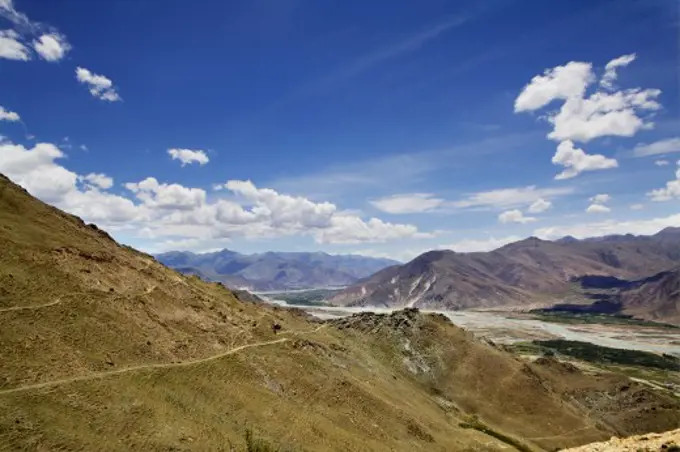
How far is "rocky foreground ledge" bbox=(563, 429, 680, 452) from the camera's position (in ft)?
101

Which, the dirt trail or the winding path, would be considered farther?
the winding path

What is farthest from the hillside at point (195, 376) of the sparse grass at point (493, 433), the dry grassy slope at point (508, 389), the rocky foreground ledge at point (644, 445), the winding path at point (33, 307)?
the rocky foreground ledge at point (644, 445)

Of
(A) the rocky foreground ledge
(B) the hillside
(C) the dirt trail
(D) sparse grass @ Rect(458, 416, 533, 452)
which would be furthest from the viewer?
(D) sparse grass @ Rect(458, 416, 533, 452)

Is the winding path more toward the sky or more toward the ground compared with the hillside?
more toward the sky

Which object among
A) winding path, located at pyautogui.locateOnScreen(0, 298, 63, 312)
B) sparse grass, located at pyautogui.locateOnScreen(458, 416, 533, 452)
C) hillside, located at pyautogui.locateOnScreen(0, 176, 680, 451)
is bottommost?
sparse grass, located at pyautogui.locateOnScreen(458, 416, 533, 452)

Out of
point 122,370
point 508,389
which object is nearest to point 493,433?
point 508,389

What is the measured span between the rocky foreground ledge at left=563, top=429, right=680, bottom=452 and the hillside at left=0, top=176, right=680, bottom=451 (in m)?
37.5

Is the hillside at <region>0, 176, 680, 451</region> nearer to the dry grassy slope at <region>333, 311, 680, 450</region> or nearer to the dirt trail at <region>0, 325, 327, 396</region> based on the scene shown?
the dirt trail at <region>0, 325, 327, 396</region>

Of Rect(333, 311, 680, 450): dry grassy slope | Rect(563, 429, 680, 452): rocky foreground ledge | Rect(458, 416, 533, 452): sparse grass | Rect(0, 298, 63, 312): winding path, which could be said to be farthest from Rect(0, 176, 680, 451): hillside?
Rect(563, 429, 680, 452): rocky foreground ledge

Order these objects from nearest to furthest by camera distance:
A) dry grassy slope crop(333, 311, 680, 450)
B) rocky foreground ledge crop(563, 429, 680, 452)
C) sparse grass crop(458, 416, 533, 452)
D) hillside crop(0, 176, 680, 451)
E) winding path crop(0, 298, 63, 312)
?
rocky foreground ledge crop(563, 429, 680, 452)
hillside crop(0, 176, 680, 451)
winding path crop(0, 298, 63, 312)
sparse grass crop(458, 416, 533, 452)
dry grassy slope crop(333, 311, 680, 450)

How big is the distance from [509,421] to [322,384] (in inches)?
2433

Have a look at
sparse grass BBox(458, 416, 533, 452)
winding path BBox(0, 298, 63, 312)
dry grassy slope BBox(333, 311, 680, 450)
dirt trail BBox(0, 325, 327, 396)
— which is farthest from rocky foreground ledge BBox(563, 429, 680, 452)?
dry grassy slope BBox(333, 311, 680, 450)

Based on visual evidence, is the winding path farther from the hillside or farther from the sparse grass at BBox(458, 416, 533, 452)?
the sparse grass at BBox(458, 416, 533, 452)

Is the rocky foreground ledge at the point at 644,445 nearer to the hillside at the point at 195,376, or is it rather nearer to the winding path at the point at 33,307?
the hillside at the point at 195,376
